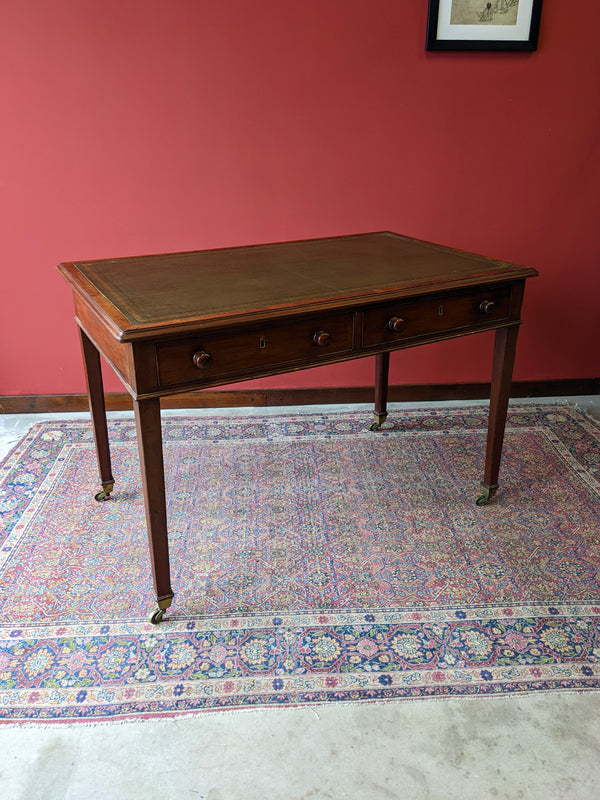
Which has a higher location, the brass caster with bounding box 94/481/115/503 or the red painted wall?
the red painted wall

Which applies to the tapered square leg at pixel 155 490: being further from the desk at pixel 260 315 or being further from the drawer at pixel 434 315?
the drawer at pixel 434 315

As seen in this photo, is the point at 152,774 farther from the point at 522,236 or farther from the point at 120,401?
the point at 522,236

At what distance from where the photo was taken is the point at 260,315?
1.97m

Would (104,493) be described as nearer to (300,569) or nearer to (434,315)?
(300,569)

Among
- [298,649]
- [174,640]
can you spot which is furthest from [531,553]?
[174,640]

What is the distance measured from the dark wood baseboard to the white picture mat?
1.73m

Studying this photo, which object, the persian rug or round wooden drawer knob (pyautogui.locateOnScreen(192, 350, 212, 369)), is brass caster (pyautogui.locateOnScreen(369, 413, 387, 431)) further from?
round wooden drawer knob (pyautogui.locateOnScreen(192, 350, 212, 369))

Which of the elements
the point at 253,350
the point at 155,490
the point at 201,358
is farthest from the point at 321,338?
the point at 155,490

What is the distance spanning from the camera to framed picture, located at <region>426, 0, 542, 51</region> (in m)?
3.16

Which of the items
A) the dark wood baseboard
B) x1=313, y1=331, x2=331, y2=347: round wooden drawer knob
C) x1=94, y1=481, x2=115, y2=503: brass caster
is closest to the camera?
x1=313, y1=331, x2=331, y2=347: round wooden drawer knob

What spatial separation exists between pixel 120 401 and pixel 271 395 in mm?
815

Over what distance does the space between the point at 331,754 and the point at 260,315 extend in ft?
3.91

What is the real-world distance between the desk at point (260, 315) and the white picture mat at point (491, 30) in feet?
3.78

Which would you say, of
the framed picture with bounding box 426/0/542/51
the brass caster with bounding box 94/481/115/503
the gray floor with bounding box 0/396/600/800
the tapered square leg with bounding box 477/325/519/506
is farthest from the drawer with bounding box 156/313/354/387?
the framed picture with bounding box 426/0/542/51
